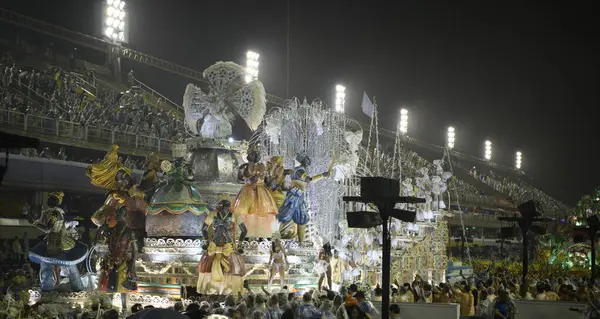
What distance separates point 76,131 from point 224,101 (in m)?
8.83

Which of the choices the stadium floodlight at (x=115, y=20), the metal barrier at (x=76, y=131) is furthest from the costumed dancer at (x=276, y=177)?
the stadium floodlight at (x=115, y=20)

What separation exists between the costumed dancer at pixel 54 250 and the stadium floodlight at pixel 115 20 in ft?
71.1

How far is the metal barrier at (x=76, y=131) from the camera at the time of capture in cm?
2352

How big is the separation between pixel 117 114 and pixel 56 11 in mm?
7135

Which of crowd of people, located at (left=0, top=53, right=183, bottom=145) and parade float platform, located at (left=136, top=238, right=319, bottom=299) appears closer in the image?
parade float platform, located at (left=136, top=238, right=319, bottom=299)

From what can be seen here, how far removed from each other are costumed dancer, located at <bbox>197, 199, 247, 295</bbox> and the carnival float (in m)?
0.02

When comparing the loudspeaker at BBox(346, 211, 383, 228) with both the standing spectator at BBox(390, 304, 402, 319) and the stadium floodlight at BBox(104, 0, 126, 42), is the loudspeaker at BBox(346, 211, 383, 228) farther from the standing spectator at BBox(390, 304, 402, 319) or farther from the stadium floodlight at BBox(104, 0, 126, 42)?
the stadium floodlight at BBox(104, 0, 126, 42)

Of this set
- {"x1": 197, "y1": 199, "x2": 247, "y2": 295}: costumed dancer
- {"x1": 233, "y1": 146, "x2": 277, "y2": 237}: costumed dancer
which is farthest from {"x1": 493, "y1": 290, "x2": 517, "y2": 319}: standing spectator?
{"x1": 233, "y1": 146, "x2": 277, "y2": 237}: costumed dancer

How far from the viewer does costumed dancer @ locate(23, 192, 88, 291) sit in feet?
51.4

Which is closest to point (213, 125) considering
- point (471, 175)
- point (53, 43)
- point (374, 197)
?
point (374, 197)

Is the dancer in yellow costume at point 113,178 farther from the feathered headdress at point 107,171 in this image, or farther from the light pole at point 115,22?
the light pole at point 115,22

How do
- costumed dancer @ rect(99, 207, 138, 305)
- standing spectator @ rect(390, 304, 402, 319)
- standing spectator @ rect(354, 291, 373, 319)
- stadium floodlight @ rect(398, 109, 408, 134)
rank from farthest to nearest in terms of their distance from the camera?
stadium floodlight @ rect(398, 109, 408, 134), costumed dancer @ rect(99, 207, 138, 305), standing spectator @ rect(354, 291, 373, 319), standing spectator @ rect(390, 304, 402, 319)

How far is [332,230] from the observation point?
2325 cm

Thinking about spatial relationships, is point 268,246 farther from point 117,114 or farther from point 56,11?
point 56,11
